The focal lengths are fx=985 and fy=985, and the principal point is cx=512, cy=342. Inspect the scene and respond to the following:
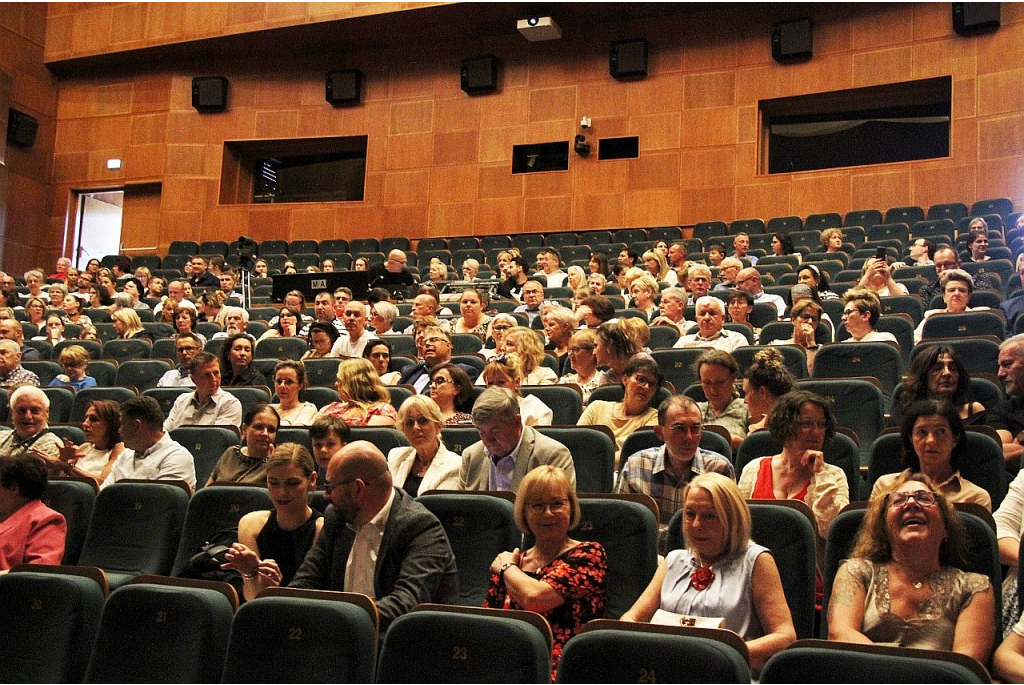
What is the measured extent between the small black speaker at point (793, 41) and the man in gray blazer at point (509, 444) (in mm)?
7037

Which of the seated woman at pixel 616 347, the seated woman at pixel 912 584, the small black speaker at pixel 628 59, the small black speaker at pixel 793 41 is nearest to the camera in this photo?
the seated woman at pixel 912 584

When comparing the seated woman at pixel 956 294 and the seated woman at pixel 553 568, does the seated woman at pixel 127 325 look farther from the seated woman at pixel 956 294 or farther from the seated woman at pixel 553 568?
the seated woman at pixel 553 568

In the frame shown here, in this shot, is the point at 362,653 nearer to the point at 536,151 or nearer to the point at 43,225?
the point at 536,151

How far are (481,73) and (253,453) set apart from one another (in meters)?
7.35

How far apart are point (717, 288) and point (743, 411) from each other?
8.96ft

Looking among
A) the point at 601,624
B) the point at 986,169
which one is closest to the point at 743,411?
the point at 601,624

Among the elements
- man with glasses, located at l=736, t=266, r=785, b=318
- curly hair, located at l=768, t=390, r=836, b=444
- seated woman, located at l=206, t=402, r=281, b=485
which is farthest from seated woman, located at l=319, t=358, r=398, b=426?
man with glasses, located at l=736, t=266, r=785, b=318

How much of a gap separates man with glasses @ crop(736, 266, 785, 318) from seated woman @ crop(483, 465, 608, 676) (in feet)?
10.8

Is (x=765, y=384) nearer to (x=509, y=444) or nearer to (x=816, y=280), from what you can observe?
(x=509, y=444)

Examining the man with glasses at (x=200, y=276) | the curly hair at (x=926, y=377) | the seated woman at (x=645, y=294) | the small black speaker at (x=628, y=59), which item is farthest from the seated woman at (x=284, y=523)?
the small black speaker at (x=628, y=59)

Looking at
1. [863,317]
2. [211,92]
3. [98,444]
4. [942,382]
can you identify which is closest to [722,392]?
[942,382]

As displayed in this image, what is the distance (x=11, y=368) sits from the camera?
4668 millimetres

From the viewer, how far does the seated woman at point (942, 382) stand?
2.63 m

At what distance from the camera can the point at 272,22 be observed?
9.74 meters
